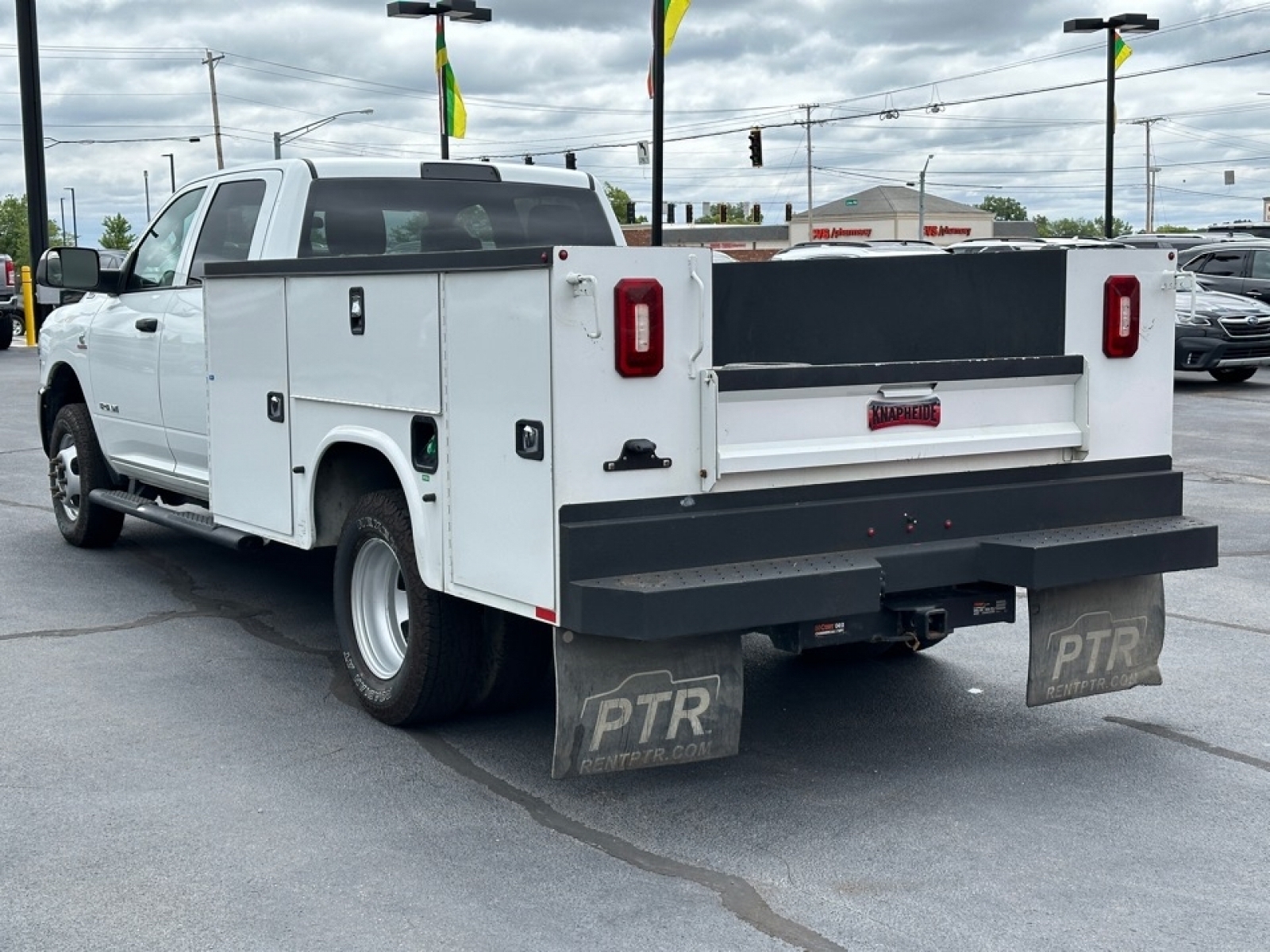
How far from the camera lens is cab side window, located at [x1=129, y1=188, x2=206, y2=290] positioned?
7.98m

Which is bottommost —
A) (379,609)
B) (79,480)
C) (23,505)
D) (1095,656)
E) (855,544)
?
(23,505)

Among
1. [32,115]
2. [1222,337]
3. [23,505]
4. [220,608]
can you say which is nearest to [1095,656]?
[220,608]

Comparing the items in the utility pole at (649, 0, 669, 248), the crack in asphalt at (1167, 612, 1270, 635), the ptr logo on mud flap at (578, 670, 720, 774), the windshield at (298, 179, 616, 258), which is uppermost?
the utility pole at (649, 0, 669, 248)

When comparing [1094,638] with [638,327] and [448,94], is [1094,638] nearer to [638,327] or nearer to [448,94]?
[638,327]

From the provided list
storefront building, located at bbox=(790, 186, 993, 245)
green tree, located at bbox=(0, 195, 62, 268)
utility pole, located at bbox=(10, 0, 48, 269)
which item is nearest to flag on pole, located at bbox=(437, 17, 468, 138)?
utility pole, located at bbox=(10, 0, 48, 269)

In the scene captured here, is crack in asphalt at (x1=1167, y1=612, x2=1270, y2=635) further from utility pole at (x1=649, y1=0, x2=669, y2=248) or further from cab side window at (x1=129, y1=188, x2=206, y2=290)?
utility pole at (x1=649, y1=0, x2=669, y2=248)

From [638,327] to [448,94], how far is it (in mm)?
24257

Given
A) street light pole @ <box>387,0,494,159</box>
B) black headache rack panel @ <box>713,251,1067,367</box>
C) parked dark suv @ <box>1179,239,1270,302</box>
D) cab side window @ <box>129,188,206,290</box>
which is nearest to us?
black headache rack panel @ <box>713,251,1067,367</box>

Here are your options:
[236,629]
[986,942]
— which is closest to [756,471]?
[986,942]

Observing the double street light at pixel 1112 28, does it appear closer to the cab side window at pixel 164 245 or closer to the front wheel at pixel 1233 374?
the front wheel at pixel 1233 374

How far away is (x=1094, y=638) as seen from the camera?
5.57 metres

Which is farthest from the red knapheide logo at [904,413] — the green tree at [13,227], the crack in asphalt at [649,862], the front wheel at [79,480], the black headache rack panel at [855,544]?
the green tree at [13,227]

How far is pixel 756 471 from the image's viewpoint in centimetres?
484

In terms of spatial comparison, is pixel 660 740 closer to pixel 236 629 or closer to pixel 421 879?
pixel 421 879
